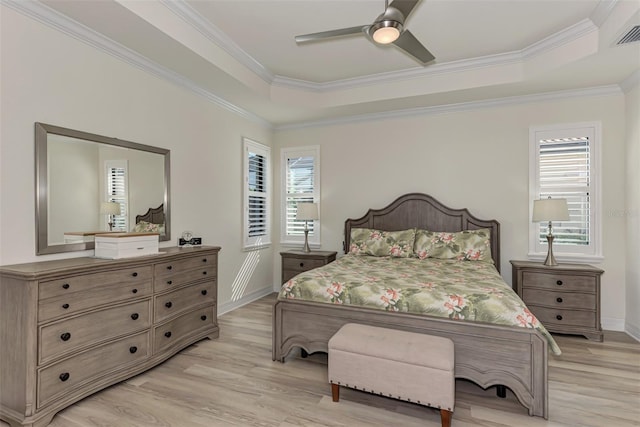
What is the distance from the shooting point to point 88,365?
232 centimetres

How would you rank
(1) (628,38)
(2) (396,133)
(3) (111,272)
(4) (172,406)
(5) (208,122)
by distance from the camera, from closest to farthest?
(4) (172,406) → (3) (111,272) → (1) (628,38) → (5) (208,122) → (2) (396,133)

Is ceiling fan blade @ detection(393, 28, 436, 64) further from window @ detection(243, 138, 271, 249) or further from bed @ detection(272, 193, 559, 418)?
window @ detection(243, 138, 271, 249)

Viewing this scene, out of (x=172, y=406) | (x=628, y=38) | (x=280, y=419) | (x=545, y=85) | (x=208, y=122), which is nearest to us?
(x=280, y=419)

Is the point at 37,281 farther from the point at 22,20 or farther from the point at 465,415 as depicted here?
the point at 465,415

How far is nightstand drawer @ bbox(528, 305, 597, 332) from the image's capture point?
3.49m

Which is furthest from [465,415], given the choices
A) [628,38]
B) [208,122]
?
[208,122]

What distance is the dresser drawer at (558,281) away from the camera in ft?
11.6

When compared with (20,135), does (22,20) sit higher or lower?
higher

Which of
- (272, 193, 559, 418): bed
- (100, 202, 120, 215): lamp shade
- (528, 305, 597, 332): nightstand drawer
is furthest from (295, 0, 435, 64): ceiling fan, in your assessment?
(528, 305, 597, 332): nightstand drawer

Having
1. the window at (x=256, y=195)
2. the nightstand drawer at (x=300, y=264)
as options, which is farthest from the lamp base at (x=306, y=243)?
the window at (x=256, y=195)

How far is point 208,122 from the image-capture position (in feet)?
13.5

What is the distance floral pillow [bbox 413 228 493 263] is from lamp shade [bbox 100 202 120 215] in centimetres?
335

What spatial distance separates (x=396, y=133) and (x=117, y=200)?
3668 mm

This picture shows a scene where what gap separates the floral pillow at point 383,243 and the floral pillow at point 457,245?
0.41 ft
